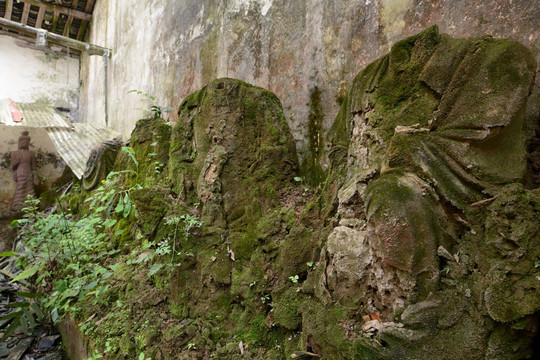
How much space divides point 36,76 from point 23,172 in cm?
601

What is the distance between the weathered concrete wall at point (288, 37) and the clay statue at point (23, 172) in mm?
2453

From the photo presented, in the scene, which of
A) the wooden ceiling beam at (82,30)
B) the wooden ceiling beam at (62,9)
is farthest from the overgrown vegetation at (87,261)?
the wooden ceiling beam at (82,30)

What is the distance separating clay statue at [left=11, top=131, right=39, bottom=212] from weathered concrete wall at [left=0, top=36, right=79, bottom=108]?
4.98m

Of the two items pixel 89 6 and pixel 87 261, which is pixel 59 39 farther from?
pixel 87 261

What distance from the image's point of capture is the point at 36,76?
11945 mm

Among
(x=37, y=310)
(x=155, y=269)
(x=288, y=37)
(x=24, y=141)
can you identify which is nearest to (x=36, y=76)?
(x=24, y=141)

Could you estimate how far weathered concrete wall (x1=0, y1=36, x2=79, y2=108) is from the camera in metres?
11.4

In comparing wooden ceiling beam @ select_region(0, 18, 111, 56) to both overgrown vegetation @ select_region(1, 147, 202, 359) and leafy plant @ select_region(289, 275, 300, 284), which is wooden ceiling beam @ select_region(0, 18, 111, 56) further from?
leafy plant @ select_region(289, 275, 300, 284)

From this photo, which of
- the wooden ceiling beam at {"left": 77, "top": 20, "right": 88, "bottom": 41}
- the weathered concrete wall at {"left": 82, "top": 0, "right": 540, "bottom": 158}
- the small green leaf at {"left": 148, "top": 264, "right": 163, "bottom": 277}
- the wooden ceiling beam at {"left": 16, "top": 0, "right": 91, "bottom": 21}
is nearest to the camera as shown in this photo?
the weathered concrete wall at {"left": 82, "top": 0, "right": 540, "bottom": 158}

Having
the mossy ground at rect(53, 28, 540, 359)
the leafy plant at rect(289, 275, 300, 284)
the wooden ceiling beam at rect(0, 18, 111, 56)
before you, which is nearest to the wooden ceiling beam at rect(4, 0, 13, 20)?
the wooden ceiling beam at rect(0, 18, 111, 56)

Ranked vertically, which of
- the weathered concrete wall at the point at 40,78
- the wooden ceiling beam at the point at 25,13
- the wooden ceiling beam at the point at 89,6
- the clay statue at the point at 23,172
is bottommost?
the clay statue at the point at 23,172

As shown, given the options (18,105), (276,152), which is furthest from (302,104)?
(18,105)

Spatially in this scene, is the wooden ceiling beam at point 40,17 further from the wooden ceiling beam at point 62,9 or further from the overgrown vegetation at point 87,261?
the overgrown vegetation at point 87,261

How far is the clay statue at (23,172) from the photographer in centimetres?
775
